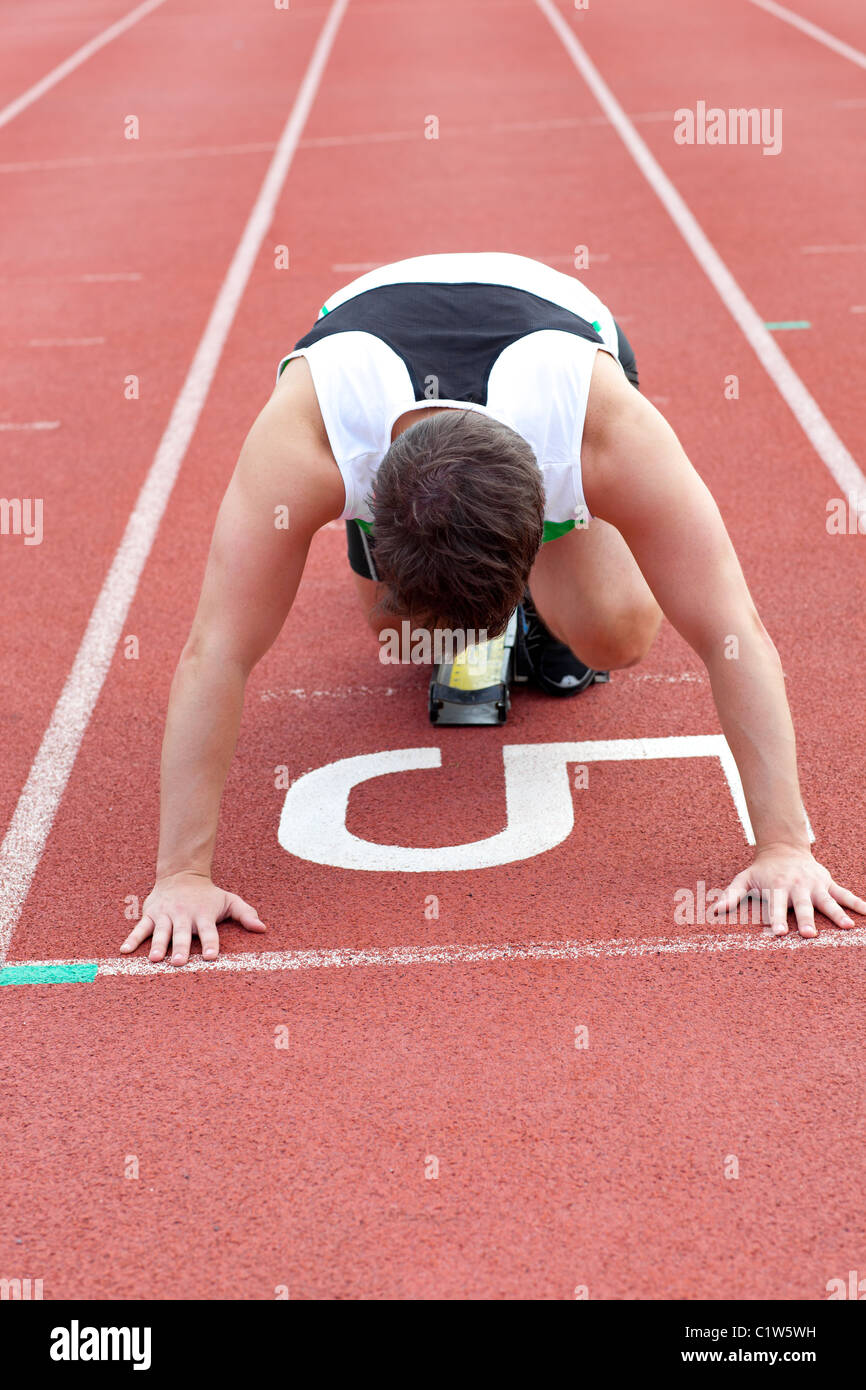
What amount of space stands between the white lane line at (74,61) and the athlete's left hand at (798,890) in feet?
44.4

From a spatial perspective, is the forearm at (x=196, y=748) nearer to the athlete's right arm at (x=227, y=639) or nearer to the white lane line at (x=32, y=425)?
the athlete's right arm at (x=227, y=639)

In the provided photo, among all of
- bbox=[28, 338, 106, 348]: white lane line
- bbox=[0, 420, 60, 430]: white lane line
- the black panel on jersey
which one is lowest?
the black panel on jersey

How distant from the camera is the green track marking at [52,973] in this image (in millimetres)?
3150

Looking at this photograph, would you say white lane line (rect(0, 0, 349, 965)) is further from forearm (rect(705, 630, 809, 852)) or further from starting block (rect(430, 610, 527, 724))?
forearm (rect(705, 630, 809, 852))

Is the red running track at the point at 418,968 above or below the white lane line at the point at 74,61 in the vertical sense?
below

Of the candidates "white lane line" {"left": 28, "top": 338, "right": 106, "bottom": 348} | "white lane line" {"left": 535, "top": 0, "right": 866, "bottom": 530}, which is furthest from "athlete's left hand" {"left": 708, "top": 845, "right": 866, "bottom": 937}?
"white lane line" {"left": 28, "top": 338, "right": 106, "bottom": 348}

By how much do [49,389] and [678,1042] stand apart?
558cm

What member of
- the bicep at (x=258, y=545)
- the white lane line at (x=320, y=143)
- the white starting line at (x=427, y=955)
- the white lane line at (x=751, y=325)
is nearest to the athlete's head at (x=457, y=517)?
the bicep at (x=258, y=545)

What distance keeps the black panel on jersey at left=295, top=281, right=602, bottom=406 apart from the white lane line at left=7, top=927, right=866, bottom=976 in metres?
1.30

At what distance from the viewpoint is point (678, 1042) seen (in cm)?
287

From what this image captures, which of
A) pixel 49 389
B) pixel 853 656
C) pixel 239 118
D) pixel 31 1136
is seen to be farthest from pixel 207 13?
pixel 31 1136

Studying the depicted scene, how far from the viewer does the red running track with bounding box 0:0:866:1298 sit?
246 cm
